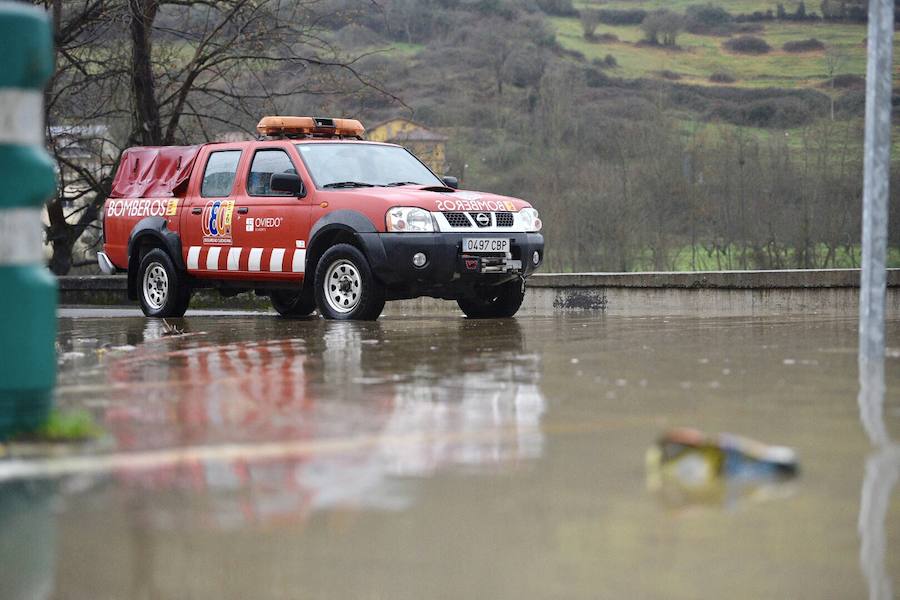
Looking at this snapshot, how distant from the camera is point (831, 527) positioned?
3.95 m

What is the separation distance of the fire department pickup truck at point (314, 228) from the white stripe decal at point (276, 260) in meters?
0.02

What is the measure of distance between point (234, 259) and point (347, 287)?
73.4 inches

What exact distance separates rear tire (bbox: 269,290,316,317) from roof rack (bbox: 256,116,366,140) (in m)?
1.83

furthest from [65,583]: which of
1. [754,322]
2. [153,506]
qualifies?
[754,322]

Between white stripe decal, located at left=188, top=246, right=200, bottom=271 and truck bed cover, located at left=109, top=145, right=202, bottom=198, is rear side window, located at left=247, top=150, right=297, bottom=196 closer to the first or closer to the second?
white stripe decal, located at left=188, top=246, right=200, bottom=271

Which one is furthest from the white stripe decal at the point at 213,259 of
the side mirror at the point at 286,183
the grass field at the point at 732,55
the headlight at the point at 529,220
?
the grass field at the point at 732,55

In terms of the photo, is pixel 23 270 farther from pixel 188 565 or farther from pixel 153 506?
pixel 188 565

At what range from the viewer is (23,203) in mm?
5641

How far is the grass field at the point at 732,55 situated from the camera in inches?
5842

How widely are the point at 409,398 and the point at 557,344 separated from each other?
350 cm

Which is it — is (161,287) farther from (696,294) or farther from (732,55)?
(732,55)

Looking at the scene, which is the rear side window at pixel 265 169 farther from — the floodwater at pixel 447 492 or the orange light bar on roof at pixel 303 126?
the floodwater at pixel 447 492

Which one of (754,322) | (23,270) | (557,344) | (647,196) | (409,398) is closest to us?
(23,270)

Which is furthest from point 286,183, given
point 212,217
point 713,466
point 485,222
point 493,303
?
point 713,466
